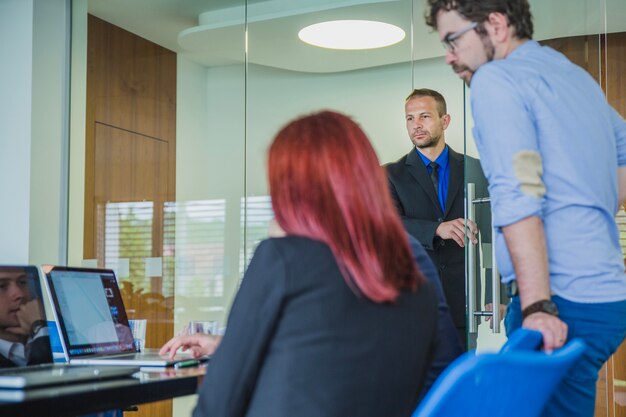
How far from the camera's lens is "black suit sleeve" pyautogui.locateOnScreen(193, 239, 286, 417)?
1.33 m

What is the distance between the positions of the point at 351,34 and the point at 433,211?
1134 millimetres

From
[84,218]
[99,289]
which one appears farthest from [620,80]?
[84,218]

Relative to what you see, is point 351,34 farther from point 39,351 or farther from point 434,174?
point 39,351

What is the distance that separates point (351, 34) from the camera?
4.74 metres

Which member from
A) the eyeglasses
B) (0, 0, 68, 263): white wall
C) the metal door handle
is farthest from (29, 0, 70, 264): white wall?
the eyeglasses

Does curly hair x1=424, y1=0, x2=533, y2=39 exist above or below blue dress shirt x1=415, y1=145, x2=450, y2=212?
above

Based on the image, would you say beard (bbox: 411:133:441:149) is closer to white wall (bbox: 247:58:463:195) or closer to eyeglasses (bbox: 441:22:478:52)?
white wall (bbox: 247:58:463:195)

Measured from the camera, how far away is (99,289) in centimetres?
257

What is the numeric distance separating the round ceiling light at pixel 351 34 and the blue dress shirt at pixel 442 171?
69cm

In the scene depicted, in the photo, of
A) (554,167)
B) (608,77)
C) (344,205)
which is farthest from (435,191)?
(344,205)

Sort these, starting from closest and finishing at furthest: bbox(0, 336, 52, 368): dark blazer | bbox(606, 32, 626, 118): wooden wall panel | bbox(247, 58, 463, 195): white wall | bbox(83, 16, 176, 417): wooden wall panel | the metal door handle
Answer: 1. bbox(0, 336, 52, 368): dark blazer
2. the metal door handle
3. bbox(606, 32, 626, 118): wooden wall panel
4. bbox(247, 58, 463, 195): white wall
5. bbox(83, 16, 176, 417): wooden wall panel

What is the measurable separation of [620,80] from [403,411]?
2.60 metres

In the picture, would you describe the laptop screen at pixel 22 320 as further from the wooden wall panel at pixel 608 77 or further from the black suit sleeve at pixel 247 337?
the wooden wall panel at pixel 608 77

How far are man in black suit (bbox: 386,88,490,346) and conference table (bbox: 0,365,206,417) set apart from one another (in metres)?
1.97
